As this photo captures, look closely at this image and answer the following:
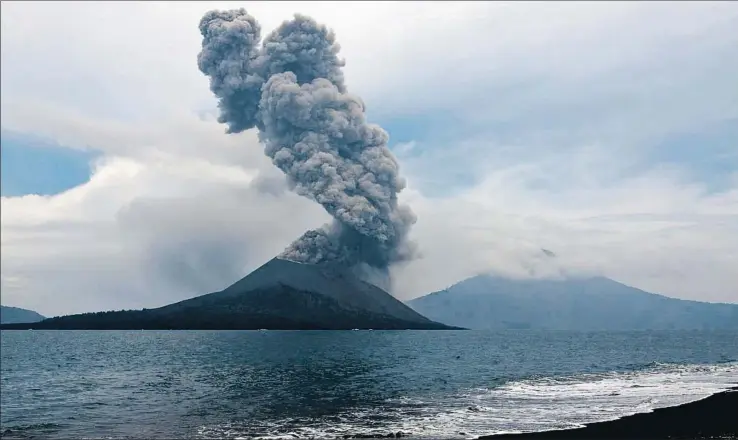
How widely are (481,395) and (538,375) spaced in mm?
25687

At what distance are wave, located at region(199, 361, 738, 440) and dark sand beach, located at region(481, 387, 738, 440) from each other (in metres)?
1.83

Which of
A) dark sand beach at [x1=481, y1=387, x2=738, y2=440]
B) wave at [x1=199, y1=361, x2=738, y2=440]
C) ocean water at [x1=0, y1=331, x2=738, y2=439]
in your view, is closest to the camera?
A: dark sand beach at [x1=481, y1=387, x2=738, y2=440]

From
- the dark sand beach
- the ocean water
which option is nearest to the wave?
the ocean water

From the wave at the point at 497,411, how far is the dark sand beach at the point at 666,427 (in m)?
1.83

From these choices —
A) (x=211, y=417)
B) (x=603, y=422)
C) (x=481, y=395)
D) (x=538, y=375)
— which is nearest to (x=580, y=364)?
(x=538, y=375)

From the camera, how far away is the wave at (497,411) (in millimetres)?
41906

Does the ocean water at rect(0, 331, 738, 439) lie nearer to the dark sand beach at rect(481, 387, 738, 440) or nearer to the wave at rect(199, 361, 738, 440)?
the wave at rect(199, 361, 738, 440)

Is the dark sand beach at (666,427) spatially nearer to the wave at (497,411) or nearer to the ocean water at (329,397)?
the wave at (497,411)

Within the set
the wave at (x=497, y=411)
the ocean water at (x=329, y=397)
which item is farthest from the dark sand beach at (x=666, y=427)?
the ocean water at (x=329, y=397)

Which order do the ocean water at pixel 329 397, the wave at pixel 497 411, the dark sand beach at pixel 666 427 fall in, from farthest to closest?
1. the ocean water at pixel 329 397
2. the wave at pixel 497 411
3. the dark sand beach at pixel 666 427

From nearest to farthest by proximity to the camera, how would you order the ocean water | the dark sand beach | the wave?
the dark sand beach
the wave
the ocean water

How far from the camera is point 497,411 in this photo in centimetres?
4956

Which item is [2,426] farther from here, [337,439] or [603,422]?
[603,422]

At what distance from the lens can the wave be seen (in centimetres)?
4191
